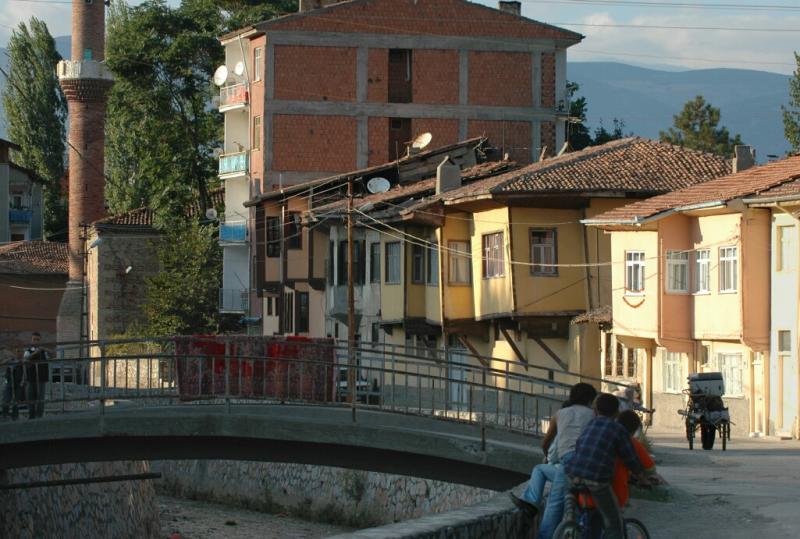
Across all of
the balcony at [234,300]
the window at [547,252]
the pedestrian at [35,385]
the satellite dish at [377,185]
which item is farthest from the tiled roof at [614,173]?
the balcony at [234,300]

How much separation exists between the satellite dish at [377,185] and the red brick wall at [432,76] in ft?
30.3

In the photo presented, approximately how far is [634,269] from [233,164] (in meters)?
30.2

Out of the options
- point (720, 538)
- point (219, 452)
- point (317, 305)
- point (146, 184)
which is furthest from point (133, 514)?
point (146, 184)

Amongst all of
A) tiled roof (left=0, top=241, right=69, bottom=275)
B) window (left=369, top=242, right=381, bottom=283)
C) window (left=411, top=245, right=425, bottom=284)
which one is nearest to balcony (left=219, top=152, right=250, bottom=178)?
window (left=369, top=242, right=381, bottom=283)

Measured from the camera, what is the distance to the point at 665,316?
38188 millimetres

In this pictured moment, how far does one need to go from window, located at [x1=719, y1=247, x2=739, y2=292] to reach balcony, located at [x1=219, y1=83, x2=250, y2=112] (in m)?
32.2

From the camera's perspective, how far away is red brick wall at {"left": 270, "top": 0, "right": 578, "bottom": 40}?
61875mm

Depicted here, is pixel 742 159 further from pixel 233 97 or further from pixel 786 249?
pixel 233 97

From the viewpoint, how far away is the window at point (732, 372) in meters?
35.9

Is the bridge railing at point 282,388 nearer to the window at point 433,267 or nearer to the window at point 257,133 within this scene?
the window at point 433,267

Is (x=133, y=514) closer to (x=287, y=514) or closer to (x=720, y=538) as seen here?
(x=287, y=514)

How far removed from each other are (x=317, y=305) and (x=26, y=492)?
25.4 meters

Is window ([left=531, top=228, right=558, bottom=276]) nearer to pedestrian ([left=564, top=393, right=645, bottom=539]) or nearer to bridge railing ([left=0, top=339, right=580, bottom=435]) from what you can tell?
bridge railing ([left=0, top=339, right=580, bottom=435])

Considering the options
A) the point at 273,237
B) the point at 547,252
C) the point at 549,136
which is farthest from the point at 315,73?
the point at 547,252
